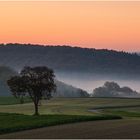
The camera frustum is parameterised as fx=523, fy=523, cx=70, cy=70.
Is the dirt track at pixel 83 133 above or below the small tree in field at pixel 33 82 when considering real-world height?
below

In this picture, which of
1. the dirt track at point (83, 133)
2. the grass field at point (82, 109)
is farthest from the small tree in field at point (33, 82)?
the dirt track at point (83, 133)

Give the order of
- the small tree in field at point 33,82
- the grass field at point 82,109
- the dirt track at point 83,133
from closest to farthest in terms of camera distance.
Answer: the dirt track at point 83,133 → the small tree in field at point 33,82 → the grass field at point 82,109

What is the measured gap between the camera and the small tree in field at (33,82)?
89.8 meters

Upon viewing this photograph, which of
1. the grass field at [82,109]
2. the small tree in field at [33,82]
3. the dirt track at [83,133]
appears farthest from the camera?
the grass field at [82,109]

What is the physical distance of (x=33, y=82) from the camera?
89.9 m

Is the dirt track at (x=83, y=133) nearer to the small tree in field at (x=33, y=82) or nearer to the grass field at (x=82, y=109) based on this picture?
the small tree in field at (x=33, y=82)

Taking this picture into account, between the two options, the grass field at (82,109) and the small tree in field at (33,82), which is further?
the grass field at (82,109)

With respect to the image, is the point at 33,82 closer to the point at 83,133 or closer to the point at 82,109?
the point at 82,109

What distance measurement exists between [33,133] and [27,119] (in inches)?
700

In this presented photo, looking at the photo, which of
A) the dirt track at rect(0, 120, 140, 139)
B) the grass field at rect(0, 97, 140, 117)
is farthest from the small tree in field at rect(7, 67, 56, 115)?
the dirt track at rect(0, 120, 140, 139)

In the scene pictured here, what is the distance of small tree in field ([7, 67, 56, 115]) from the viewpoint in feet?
294

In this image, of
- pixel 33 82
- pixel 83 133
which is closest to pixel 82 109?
pixel 33 82

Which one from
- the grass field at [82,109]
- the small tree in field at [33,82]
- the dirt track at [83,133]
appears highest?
the small tree in field at [33,82]

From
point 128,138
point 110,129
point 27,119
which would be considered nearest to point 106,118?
point 27,119
